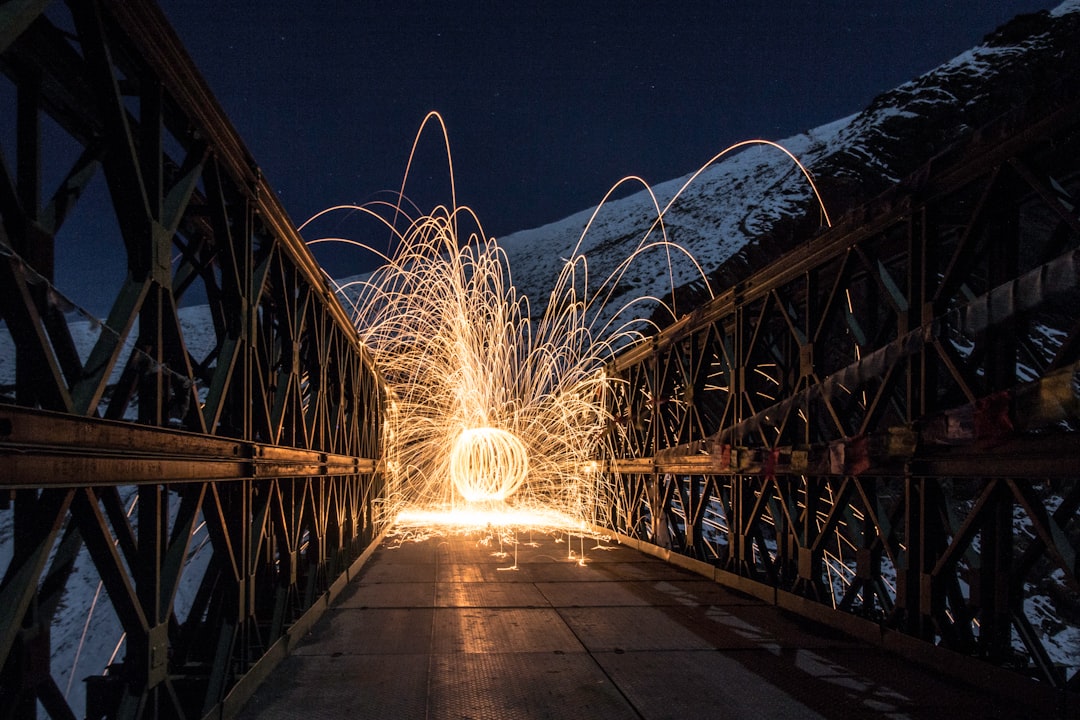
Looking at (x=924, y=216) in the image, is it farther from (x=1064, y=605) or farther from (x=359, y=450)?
(x=1064, y=605)

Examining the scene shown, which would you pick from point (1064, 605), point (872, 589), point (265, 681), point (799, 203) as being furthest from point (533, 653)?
point (799, 203)

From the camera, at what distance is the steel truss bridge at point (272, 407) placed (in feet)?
10.1

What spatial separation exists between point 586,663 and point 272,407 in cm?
326

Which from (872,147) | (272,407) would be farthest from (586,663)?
(872,147)

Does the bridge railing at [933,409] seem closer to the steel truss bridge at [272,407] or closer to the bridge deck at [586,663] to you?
the steel truss bridge at [272,407]

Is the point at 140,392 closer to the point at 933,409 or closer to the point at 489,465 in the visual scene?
the point at 933,409

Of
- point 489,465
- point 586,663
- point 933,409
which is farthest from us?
point 489,465

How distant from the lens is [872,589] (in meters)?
6.97

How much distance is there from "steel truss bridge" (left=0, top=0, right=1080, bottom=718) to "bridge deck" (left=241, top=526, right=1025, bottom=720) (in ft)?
1.12

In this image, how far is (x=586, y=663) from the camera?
6102 millimetres

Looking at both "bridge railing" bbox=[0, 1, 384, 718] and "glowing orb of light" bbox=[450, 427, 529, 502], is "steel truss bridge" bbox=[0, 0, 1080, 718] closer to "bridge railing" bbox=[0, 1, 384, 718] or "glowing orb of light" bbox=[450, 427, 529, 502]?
"bridge railing" bbox=[0, 1, 384, 718]

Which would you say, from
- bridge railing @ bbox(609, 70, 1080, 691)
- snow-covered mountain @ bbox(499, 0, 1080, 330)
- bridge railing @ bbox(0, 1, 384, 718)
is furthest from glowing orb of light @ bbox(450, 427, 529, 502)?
snow-covered mountain @ bbox(499, 0, 1080, 330)

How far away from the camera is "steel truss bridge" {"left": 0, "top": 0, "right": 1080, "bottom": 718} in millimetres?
3082

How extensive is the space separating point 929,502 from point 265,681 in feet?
16.2
